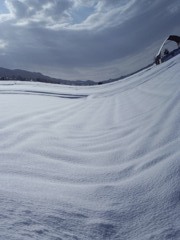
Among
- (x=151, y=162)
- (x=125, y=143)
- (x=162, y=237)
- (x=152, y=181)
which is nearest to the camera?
(x=162, y=237)

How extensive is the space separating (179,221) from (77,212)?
0.30 meters

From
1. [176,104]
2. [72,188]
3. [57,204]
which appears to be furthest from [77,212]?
[176,104]

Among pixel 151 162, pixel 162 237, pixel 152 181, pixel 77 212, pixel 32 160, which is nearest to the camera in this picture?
pixel 162 237

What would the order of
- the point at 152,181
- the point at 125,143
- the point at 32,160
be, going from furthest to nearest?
the point at 125,143
the point at 32,160
the point at 152,181

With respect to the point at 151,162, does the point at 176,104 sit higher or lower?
higher

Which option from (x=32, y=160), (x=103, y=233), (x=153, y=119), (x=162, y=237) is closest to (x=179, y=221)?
(x=162, y=237)

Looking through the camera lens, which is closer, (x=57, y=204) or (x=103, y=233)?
(x=103, y=233)

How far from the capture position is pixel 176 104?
1864 millimetres

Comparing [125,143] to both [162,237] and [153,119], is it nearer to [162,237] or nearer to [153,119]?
[153,119]

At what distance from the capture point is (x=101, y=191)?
101 centimetres

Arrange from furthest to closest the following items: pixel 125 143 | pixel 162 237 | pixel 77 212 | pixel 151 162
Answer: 1. pixel 125 143
2. pixel 151 162
3. pixel 77 212
4. pixel 162 237

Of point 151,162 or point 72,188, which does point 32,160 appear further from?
point 151,162

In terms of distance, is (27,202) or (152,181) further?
(152,181)

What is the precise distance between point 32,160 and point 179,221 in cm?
73
